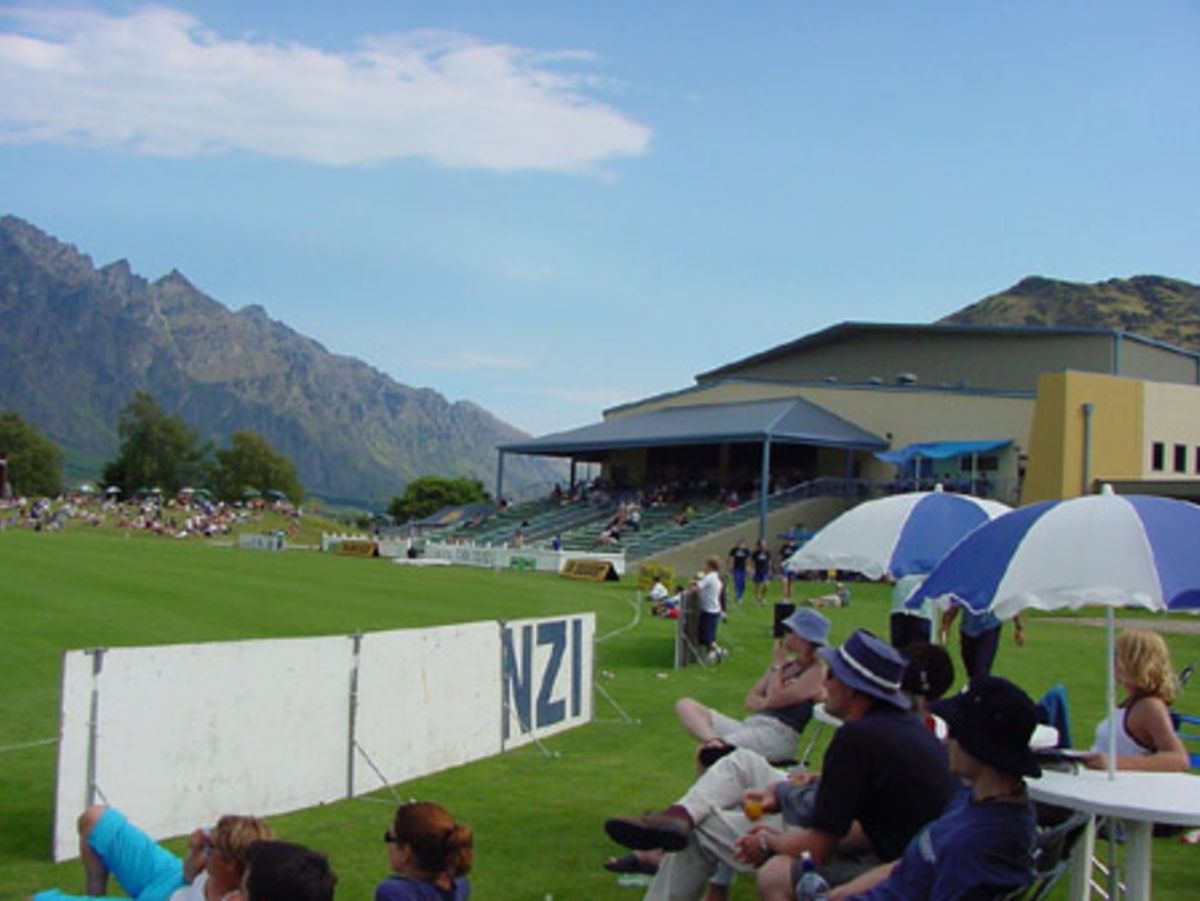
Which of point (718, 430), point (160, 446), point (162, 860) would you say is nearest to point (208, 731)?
point (162, 860)

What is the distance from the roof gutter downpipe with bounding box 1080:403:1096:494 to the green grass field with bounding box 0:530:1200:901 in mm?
10928

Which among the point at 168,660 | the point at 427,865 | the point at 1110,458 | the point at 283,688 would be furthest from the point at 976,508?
the point at 1110,458

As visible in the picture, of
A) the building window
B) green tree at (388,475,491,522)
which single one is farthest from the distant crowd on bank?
the building window

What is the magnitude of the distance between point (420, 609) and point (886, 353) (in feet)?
140

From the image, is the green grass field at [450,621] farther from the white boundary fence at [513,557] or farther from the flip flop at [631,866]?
the white boundary fence at [513,557]

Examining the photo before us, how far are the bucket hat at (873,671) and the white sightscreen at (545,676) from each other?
6354 mm

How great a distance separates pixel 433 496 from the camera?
125188 mm

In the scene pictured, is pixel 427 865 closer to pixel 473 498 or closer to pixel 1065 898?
pixel 1065 898

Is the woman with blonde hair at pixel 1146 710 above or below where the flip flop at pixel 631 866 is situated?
above

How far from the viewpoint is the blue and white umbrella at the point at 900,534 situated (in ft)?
40.1

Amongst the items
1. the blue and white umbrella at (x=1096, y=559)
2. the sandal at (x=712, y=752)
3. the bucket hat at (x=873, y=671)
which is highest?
the blue and white umbrella at (x=1096, y=559)

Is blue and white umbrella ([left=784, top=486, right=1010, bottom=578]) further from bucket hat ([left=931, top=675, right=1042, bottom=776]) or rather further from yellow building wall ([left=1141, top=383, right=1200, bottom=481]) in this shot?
yellow building wall ([left=1141, top=383, right=1200, bottom=481])

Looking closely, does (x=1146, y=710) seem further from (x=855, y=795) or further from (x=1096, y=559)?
(x=855, y=795)

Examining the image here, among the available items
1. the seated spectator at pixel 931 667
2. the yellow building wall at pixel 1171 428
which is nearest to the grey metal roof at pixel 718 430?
the yellow building wall at pixel 1171 428
